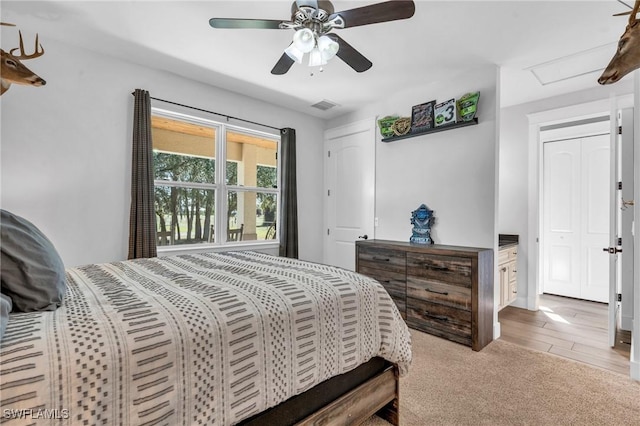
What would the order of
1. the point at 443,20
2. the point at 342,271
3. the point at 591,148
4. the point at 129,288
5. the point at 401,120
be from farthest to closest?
the point at 591,148, the point at 401,120, the point at 443,20, the point at 342,271, the point at 129,288

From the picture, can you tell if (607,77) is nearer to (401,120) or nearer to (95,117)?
(401,120)

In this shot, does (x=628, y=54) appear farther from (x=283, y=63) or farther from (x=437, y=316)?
(x=437, y=316)

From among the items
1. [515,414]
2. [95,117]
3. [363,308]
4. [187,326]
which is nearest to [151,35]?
[95,117]

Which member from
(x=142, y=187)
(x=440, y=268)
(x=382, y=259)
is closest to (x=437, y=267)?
(x=440, y=268)

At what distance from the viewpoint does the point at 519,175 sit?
3.88m

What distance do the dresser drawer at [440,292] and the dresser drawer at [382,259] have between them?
18 cm

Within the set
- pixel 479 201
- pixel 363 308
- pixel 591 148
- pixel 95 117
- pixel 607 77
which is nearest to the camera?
pixel 363 308

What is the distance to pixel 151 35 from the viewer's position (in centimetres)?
241

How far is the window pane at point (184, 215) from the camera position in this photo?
3119 mm

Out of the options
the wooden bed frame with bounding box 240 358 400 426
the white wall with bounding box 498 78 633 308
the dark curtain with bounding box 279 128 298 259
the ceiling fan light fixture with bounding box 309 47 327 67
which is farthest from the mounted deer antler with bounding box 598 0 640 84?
the dark curtain with bounding box 279 128 298 259

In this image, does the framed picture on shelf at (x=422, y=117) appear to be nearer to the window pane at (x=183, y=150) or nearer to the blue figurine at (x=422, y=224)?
the blue figurine at (x=422, y=224)

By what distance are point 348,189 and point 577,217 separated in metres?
3.26

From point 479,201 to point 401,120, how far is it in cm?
131

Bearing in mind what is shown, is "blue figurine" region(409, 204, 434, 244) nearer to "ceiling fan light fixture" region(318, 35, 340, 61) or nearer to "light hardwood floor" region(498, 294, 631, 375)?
"light hardwood floor" region(498, 294, 631, 375)
